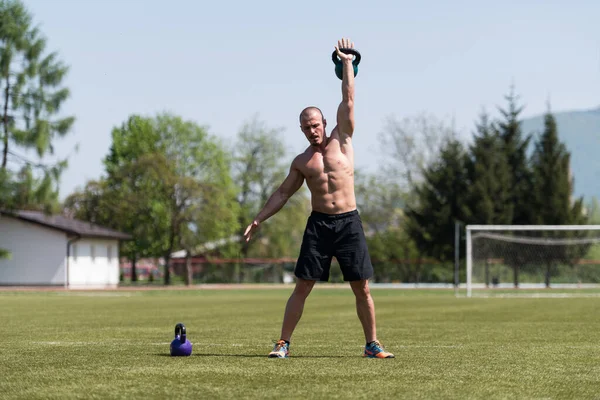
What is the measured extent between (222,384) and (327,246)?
7.78 feet

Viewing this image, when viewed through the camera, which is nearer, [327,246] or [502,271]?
[327,246]

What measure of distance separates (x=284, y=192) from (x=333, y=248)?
684 mm

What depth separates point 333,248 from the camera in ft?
27.4

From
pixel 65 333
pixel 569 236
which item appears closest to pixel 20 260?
pixel 569 236

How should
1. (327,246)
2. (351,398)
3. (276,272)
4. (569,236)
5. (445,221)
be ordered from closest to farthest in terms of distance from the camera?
(351,398), (327,246), (569,236), (445,221), (276,272)

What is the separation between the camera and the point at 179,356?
27.4ft

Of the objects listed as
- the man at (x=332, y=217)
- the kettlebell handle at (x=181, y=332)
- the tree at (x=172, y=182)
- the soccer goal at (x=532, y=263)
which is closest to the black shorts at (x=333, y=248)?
the man at (x=332, y=217)

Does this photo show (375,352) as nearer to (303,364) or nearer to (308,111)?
(303,364)

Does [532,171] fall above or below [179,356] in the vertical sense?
above

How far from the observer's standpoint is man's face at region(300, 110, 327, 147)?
328 inches

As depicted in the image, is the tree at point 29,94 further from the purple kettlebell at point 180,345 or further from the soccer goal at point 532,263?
the purple kettlebell at point 180,345

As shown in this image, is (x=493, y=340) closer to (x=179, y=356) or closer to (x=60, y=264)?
(x=179, y=356)

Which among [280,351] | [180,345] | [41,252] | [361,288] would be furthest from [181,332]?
[41,252]

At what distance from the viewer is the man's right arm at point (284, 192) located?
855 cm
